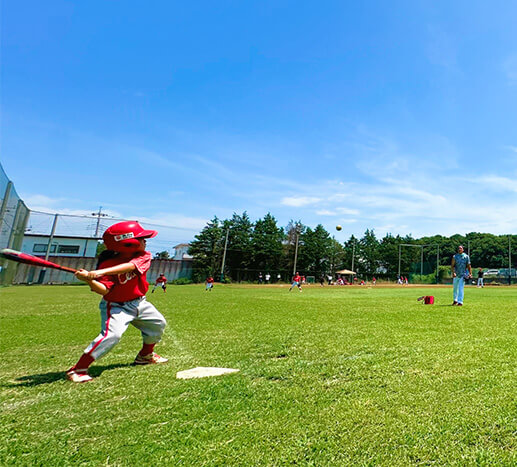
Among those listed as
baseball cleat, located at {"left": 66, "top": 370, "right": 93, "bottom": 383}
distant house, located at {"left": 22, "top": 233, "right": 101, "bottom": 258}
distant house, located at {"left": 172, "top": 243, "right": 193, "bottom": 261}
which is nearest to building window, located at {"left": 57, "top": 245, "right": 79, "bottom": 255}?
distant house, located at {"left": 22, "top": 233, "right": 101, "bottom": 258}

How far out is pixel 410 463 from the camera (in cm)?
170

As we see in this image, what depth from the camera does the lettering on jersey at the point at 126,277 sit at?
12.5ft

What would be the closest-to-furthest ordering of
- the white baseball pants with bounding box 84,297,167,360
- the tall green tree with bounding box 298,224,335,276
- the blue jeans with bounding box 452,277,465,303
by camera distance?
1. the white baseball pants with bounding box 84,297,167,360
2. the blue jeans with bounding box 452,277,465,303
3. the tall green tree with bounding box 298,224,335,276

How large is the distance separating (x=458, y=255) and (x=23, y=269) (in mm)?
43310

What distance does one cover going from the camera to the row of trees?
6228 centimetres

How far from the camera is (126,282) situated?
12.6 ft

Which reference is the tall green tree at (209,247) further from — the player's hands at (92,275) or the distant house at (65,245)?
the player's hands at (92,275)

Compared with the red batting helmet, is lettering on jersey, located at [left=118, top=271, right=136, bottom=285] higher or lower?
lower

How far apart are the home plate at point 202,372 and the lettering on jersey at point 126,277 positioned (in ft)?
4.05

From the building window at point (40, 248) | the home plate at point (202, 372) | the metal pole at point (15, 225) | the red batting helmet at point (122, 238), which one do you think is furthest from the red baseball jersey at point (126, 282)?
the building window at point (40, 248)

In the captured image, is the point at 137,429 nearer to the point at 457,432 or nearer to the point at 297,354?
the point at 457,432

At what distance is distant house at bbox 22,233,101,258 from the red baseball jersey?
5517 centimetres

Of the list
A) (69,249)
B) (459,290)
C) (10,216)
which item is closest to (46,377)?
(459,290)

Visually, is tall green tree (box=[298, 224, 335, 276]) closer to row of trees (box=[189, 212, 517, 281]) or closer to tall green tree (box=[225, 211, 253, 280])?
row of trees (box=[189, 212, 517, 281])
